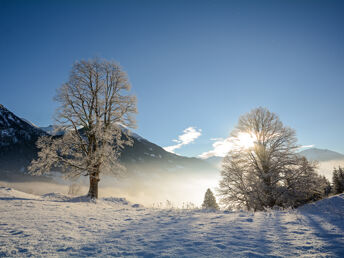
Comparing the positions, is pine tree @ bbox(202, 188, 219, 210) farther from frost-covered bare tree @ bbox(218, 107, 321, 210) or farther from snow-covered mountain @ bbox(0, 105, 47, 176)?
snow-covered mountain @ bbox(0, 105, 47, 176)

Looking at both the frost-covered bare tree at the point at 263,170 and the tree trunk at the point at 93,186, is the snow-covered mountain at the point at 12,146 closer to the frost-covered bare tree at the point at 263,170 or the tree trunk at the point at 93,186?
the tree trunk at the point at 93,186

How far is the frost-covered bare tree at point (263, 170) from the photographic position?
12070mm

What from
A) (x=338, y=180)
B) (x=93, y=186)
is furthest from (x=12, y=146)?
(x=338, y=180)

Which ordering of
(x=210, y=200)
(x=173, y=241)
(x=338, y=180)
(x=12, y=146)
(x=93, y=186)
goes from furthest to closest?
(x=12, y=146), (x=338, y=180), (x=210, y=200), (x=93, y=186), (x=173, y=241)

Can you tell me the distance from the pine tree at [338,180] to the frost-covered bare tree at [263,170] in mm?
35424

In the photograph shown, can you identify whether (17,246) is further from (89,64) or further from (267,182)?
(267,182)

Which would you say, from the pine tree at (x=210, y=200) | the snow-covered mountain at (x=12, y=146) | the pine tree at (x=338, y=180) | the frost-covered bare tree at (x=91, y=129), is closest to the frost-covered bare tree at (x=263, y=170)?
the frost-covered bare tree at (x=91, y=129)

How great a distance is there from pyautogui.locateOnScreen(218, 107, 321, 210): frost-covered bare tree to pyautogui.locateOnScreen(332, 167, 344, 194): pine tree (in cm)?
A: 3542

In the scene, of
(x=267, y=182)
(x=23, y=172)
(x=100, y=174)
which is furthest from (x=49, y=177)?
(x=267, y=182)

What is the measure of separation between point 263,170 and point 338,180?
40.3m

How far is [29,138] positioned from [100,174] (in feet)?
342

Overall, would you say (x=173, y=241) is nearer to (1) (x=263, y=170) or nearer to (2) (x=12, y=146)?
(1) (x=263, y=170)

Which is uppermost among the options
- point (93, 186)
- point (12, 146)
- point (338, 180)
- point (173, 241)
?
point (12, 146)

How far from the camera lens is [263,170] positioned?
13.3 meters
